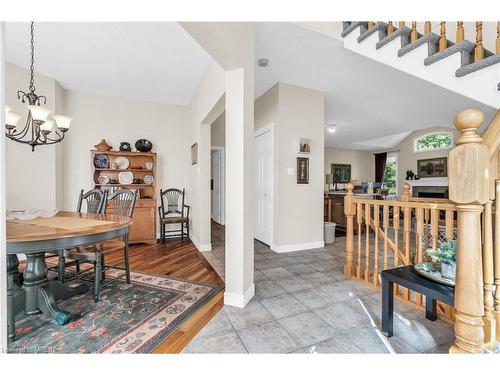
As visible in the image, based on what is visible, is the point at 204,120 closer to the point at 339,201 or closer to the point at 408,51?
the point at 408,51

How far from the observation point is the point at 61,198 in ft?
12.7

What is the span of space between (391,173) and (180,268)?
877 centimetres

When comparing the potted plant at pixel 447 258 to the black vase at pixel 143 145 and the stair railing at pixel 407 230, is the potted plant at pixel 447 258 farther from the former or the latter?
the black vase at pixel 143 145

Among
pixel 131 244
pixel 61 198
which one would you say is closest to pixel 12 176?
pixel 61 198

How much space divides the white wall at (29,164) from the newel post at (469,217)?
14.8ft

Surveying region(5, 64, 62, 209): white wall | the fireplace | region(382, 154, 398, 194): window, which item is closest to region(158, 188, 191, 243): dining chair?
region(5, 64, 62, 209): white wall

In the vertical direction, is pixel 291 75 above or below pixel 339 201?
above

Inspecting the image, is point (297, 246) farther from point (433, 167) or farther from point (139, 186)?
point (433, 167)

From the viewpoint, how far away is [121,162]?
4316 millimetres

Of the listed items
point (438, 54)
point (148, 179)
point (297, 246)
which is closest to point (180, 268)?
point (297, 246)

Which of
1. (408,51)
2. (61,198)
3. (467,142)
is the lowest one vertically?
(61,198)

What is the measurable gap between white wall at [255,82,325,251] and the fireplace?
18.0 feet
